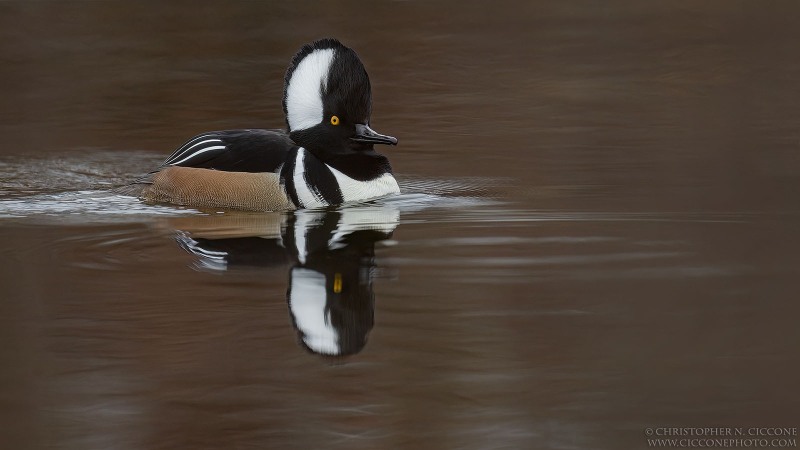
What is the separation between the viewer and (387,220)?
28.4 feet

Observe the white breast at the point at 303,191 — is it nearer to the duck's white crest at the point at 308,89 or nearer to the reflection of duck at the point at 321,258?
the reflection of duck at the point at 321,258

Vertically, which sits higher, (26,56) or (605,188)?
(26,56)

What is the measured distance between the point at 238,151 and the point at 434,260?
2.37m

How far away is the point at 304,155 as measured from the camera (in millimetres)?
9234

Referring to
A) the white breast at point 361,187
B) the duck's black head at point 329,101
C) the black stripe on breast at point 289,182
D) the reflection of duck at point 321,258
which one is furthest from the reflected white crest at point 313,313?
the duck's black head at point 329,101

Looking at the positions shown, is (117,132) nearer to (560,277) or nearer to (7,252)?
(7,252)

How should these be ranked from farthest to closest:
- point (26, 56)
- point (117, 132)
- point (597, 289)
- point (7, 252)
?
point (26, 56) < point (117, 132) < point (7, 252) < point (597, 289)

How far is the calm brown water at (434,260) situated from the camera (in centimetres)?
529

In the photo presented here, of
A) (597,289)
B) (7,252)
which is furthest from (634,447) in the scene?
(7,252)

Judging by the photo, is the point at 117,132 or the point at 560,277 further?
the point at 117,132

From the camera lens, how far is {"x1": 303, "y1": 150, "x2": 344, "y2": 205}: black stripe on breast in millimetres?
9102

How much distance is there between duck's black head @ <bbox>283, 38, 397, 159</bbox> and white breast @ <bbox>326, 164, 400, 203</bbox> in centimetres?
23

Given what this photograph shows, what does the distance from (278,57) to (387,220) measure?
6.53m

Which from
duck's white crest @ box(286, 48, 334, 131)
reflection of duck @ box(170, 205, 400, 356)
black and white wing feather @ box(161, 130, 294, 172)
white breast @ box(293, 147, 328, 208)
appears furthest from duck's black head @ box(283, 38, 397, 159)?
reflection of duck @ box(170, 205, 400, 356)
